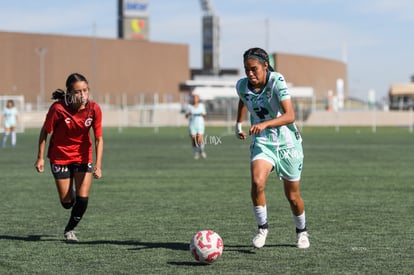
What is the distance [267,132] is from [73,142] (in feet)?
7.48

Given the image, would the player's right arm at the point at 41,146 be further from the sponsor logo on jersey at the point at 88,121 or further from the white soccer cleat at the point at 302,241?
the white soccer cleat at the point at 302,241

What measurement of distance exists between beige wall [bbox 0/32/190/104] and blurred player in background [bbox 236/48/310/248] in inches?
3069

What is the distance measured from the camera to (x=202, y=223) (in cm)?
1132

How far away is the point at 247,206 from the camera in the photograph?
44.0ft

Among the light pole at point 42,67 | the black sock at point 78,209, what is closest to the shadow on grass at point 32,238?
the black sock at point 78,209

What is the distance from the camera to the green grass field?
8312 mm

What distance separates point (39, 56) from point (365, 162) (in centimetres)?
7258

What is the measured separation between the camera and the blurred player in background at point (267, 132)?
28.6 feet

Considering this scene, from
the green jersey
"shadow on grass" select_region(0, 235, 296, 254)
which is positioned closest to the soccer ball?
"shadow on grass" select_region(0, 235, 296, 254)

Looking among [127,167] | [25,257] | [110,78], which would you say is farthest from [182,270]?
[110,78]

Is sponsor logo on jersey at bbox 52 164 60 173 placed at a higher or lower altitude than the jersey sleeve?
lower

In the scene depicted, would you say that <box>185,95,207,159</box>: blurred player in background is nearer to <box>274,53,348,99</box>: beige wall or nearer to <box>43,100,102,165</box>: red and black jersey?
<box>43,100,102,165</box>: red and black jersey

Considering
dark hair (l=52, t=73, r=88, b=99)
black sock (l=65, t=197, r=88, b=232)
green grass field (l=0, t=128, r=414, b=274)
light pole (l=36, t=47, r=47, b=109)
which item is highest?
light pole (l=36, t=47, r=47, b=109)

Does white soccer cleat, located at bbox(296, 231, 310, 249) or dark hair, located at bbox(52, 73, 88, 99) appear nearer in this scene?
white soccer cleat, located at bbox(296, 231, 310, 249)
